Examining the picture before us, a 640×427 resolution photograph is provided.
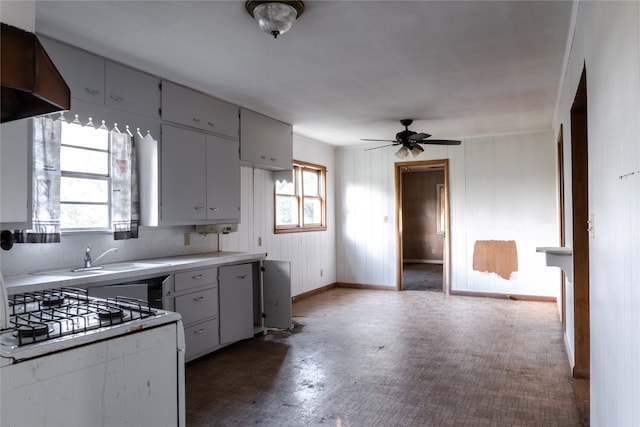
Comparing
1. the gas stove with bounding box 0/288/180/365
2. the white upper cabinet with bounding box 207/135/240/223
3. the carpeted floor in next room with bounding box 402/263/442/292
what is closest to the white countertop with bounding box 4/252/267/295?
the white upper cabinet with bounding box 207/135/240/223

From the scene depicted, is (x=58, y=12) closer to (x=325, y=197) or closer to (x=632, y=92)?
(x=632, y=92)

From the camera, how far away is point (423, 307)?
5785 millimetres

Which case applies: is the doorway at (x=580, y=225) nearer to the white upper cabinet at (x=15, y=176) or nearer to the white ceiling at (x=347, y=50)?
the white ceiling at (x=347, y=50)

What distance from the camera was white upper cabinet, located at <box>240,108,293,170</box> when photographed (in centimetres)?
466

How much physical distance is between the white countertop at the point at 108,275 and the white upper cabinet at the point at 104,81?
3.81 ft

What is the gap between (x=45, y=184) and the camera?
2.99 meters

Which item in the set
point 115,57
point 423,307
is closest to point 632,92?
point 115,57

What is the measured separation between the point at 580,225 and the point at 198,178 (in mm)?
3177

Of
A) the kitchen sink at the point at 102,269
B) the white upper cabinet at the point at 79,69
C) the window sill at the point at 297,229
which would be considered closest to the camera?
the white upper cabinet at the point at 79,69

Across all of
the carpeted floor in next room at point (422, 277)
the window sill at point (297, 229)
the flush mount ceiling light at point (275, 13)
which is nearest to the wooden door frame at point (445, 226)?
the carpeted floor in next room at point (422, 277)

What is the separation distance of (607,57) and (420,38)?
4.97 ft

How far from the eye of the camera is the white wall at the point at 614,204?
1.24 metres

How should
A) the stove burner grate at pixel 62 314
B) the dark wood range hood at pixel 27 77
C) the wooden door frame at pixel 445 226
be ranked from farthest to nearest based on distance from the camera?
the wooden door frame at pixel 445 226 → the stove burner grate at pixel 62 314 → the dark wood range hood at pixel 27 77

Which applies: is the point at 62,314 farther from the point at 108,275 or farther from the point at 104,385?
the point at 108,275
